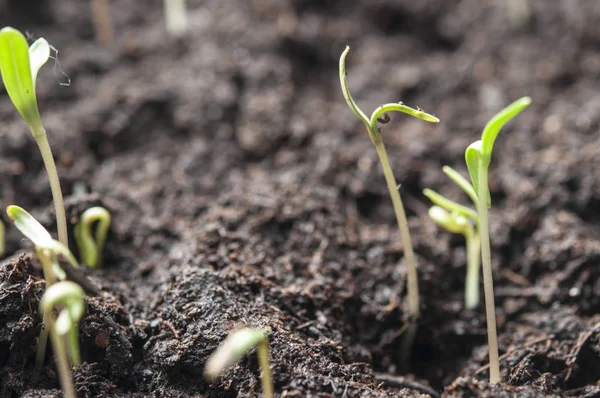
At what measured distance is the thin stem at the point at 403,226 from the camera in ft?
3.45

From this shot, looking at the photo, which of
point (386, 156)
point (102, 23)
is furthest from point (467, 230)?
point (102, 23)

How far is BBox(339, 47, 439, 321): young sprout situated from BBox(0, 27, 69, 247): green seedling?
50cm

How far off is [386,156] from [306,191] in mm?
545

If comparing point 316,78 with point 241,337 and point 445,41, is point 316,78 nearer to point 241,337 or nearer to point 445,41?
point 445,41

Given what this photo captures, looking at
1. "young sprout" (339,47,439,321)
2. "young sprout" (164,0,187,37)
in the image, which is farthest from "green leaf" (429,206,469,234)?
"young sprout" (164,0,187,37)

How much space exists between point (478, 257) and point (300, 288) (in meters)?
0.45

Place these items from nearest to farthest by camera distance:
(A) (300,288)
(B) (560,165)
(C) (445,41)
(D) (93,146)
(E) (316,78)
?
(A) (300,288) < (B) (560,165) < (D) (93,146) < (E) (316,78) < (C) (445,41)

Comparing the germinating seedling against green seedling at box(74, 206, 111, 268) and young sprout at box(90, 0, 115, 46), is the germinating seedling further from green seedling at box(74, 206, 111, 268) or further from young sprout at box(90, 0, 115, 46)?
young sprout at box(90, 0, 115, 46)

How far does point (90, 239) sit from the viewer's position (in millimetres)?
1296

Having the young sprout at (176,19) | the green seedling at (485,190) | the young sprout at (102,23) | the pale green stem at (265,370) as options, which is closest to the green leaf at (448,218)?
the green seedling at (485,190)

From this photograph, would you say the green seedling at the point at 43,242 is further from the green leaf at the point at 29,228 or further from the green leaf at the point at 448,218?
the green leaf at the point at 448,218

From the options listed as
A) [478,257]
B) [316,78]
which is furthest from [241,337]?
[316,78]

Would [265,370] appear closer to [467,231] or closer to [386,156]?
[386,156]

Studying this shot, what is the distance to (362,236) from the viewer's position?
1515 millimetres
